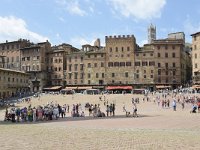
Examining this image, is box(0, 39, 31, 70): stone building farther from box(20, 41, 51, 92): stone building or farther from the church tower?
the church tower

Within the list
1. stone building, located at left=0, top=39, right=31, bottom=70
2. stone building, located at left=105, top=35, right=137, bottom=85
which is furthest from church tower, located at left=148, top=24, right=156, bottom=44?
stone building, located at left=0, top=39, right=31, bottom=70

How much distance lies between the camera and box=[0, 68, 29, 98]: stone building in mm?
87975

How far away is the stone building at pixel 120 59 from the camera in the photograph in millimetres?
96750

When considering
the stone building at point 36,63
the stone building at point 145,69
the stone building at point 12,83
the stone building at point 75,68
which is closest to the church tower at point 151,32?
the stone building at point 145,69

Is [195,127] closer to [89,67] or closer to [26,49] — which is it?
[89,67]

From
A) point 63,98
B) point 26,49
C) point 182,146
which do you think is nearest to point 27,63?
point 26,49

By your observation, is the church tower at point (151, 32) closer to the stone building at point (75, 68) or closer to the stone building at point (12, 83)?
the stone building at point (75, 68)

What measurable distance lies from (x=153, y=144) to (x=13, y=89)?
8024 cm

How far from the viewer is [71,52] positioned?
106 meters

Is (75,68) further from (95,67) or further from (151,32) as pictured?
(151,32)

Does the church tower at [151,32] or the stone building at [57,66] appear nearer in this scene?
the stone building at [57,66]

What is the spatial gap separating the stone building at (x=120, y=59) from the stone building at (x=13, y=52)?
26669 millimetres

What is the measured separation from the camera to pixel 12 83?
9212cm

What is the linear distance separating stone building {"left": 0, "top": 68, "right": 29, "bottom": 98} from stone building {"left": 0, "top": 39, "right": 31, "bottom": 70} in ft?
30.6
